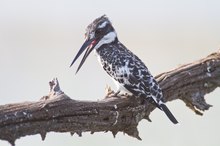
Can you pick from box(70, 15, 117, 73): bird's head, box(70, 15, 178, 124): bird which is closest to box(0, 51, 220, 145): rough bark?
box(70, 15, 178, 124): bird

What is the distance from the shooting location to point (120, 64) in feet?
16.2

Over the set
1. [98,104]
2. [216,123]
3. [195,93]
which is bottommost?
[216,123]

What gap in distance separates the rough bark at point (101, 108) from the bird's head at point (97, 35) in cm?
35

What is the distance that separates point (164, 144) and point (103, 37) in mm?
2148

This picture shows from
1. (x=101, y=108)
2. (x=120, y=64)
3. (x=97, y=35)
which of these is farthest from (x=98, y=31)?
(x=101, y=108)

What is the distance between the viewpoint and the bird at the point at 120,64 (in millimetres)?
4727

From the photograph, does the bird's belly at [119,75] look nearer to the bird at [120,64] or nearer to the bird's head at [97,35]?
the bird at [120,64]

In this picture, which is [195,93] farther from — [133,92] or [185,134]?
[185,134]

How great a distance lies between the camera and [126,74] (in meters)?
4.89

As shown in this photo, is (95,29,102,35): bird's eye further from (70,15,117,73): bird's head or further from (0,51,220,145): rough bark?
(0,51,220,145): rough bark

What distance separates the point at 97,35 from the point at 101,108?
892 millimetres

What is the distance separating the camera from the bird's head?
16.3ft

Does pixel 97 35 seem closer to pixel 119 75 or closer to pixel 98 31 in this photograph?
pixel 98 31

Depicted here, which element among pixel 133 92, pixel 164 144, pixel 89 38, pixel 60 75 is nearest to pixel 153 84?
pixel 133 92
